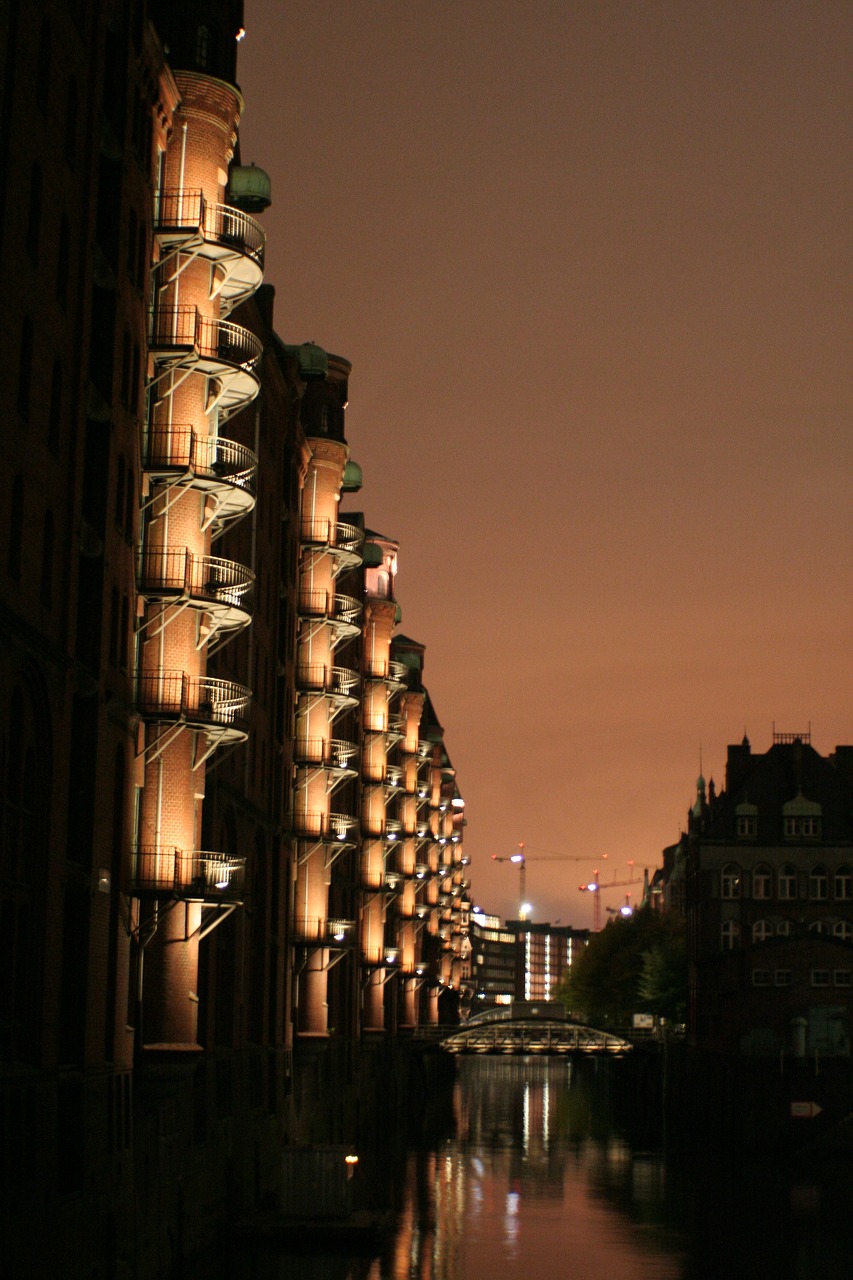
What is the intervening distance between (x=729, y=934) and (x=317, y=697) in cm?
5081

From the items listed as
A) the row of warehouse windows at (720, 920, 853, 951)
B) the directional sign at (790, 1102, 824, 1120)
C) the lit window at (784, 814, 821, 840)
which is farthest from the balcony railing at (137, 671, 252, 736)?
the lit window at (784, 814, 821, 840)

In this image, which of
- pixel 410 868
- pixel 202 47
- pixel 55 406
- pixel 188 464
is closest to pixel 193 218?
pixel 202 47

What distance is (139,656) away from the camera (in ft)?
154

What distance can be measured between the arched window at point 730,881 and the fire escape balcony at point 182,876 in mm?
74511

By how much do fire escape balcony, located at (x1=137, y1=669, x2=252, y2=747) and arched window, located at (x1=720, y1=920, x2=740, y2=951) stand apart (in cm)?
7394

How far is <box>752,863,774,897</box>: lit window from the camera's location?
11762 cm

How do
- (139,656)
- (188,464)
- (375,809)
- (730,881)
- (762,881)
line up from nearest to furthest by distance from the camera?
(139,656), (188,464), (375,809), (762,881), (730,881)

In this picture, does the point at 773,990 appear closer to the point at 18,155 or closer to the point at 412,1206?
the point at 412,1206

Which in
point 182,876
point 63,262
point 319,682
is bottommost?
point 182,876

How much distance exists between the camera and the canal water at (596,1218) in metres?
58.6

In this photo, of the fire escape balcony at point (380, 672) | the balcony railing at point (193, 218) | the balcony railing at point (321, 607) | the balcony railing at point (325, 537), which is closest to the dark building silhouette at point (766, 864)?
the fire escape balcony at point (380, 672)

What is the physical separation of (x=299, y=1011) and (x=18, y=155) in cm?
4721

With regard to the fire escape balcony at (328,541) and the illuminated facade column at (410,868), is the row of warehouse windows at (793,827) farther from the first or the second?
the fire escape balcony at (328,541)

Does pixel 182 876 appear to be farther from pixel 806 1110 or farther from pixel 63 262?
pixel 806 1110
